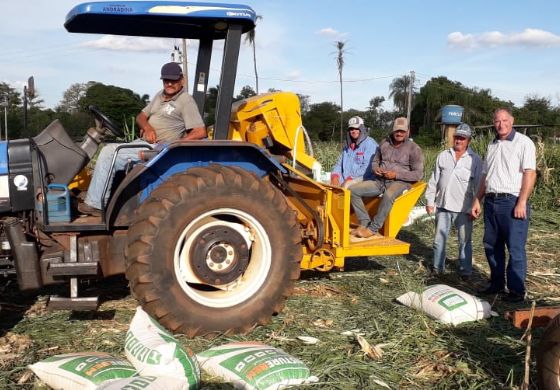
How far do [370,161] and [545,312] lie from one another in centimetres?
316

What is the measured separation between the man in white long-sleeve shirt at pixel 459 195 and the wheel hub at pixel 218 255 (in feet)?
8.75

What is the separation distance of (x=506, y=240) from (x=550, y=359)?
2.37 meters

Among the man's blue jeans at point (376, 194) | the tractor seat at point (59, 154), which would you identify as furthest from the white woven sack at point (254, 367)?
the man's blue jeans at point (376, 194)

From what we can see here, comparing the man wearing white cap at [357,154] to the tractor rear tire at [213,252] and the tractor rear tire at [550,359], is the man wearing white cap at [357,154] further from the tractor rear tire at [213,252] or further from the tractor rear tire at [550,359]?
the tractor rear tire at [550,359]

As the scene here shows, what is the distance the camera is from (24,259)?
384cm

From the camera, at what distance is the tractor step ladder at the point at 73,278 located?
3.76 m

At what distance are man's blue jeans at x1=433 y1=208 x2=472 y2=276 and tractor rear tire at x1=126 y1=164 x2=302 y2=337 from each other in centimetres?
234

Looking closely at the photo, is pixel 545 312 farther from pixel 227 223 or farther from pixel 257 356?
pixel 227 223

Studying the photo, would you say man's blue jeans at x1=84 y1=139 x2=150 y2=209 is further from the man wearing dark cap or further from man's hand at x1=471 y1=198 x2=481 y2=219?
man's hand at x1=471 y1=198 x2=481 y2=219

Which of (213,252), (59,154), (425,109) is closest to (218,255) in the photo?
(213,252)

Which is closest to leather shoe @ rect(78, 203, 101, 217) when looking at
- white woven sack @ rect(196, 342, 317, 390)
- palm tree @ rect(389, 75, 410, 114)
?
white woven sack @ rect(196, 342, 317, 390)

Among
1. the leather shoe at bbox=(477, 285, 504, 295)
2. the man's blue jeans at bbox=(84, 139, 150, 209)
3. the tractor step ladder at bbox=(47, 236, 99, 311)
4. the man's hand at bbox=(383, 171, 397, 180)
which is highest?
the man's blue jeans at bbox=(84, 139, 150, 209)

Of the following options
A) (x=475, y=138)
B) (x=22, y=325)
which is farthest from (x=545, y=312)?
(x=475, y=138)

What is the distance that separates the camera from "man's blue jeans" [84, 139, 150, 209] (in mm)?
4148
